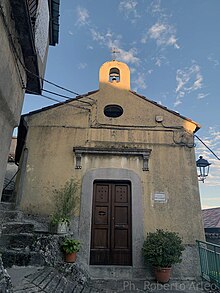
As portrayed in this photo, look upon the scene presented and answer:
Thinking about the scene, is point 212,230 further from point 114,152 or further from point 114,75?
point 114,75

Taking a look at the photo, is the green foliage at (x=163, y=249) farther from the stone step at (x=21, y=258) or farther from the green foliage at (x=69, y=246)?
the stone step at (x=21, y=258)

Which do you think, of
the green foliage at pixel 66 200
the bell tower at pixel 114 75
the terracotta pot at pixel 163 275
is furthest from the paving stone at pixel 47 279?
the bell tower at pixel 114 75

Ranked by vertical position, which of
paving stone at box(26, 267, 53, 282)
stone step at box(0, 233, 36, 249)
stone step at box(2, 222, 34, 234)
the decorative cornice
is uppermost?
the decorative cornice

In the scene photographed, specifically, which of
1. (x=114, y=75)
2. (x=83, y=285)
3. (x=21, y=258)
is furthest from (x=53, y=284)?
(x=114, y=75)

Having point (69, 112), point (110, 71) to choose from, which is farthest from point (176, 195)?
point (110, 71)

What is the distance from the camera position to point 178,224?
609cm

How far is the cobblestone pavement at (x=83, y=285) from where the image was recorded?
337 cm

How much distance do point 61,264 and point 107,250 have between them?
1634 mm

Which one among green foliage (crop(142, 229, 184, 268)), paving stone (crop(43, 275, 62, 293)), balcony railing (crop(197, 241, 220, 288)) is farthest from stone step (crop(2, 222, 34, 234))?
balcony railing (crop(197, 241, 220, 288))

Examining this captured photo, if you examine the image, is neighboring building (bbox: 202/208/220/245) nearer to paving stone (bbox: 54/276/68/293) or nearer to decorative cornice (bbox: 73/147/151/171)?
decorative cornice (bbox: 73/147/151/171)

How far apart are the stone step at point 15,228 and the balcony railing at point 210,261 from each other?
4.56 m

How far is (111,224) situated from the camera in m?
6.19

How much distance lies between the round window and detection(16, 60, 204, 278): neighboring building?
0.17 feet

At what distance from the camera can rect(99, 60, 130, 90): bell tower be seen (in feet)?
26.0
